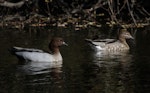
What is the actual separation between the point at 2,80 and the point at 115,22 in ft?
43.6

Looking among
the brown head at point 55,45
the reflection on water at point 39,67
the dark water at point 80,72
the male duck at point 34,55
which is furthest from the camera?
the brown head at point 55,45

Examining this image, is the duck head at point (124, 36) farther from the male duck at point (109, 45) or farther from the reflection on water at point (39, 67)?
the reflection on water at point (39, 67)

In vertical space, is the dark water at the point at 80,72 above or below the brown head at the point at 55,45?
below

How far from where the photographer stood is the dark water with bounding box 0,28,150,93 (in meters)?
14.6

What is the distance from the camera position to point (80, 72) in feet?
54.7

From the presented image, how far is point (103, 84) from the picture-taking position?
14.9 m

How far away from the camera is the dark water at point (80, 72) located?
47.8 feet

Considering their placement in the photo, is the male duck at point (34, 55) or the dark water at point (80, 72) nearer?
the dark water at point (80, 72)

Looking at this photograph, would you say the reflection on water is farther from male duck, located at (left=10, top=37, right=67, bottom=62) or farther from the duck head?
the duck head

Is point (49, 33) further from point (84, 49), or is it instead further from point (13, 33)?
point (84, 49)

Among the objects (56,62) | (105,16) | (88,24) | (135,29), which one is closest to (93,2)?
(105,16)

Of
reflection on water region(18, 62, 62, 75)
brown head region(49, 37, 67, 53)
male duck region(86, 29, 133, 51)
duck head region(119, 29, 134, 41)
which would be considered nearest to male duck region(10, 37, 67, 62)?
reflection on water region(18, 62, 62, 75)

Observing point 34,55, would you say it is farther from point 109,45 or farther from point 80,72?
point 109,45

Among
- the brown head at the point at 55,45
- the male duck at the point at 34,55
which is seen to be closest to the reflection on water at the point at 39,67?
the male duck at the point at 34,55
